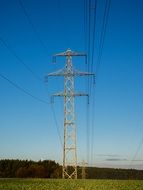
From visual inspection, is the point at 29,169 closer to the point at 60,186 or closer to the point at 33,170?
the point at 33,170

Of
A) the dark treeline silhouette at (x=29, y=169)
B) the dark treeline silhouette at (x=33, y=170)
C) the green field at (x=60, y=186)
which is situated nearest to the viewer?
the green field at (x=60, y=186)

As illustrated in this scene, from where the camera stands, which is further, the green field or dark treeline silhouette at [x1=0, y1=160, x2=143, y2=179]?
dark treeline silhouette at [x1=0, y1=160, x2=143, y2=179]

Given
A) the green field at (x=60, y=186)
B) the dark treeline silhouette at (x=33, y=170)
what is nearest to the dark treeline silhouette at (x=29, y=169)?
the dark treeline silhouette at (x=33, y=170)

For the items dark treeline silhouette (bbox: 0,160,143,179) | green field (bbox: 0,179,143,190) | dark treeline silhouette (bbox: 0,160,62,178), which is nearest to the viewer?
green field (bbox: 0,179,143,190)

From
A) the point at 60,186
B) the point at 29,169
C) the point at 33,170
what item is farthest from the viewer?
the point at 29,169

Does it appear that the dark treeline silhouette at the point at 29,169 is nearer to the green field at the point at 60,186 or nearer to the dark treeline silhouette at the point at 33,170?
the dark treeline silhouette at the point at 33,170

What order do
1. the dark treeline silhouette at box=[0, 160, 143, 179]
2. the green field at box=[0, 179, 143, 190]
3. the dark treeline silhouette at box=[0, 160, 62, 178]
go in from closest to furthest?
1. the green field at box=[0, 179, 143, 190]
2. the dark treeline silhouette at box=[0, 160, 62, 178]
3. the dark treeline silhouette at box=[0, 160, 143, 179]

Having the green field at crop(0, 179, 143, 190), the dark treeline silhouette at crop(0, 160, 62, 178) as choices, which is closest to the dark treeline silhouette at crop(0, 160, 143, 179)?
the dark treeline silhouette at crop(0, 160, 62, 178)

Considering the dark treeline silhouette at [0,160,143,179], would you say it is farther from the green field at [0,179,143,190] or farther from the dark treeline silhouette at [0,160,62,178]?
the green field at [0,179,143,190]

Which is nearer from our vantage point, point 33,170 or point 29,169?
point 33,170

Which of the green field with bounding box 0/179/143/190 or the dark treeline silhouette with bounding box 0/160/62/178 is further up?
the dark treeline silhouette with bounding box 0/160/62/178

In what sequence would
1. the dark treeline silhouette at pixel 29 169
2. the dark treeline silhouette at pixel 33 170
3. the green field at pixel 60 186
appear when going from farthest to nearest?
1. the dark treeline silhouette at pixel 33 170
2. the dark treeline silhouette at pixel 29 169
3. the green field at pixel 60 186

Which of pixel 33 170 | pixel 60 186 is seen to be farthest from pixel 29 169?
pixel 60 186

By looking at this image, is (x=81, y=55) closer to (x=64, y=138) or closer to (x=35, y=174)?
(x=64, y=138)
